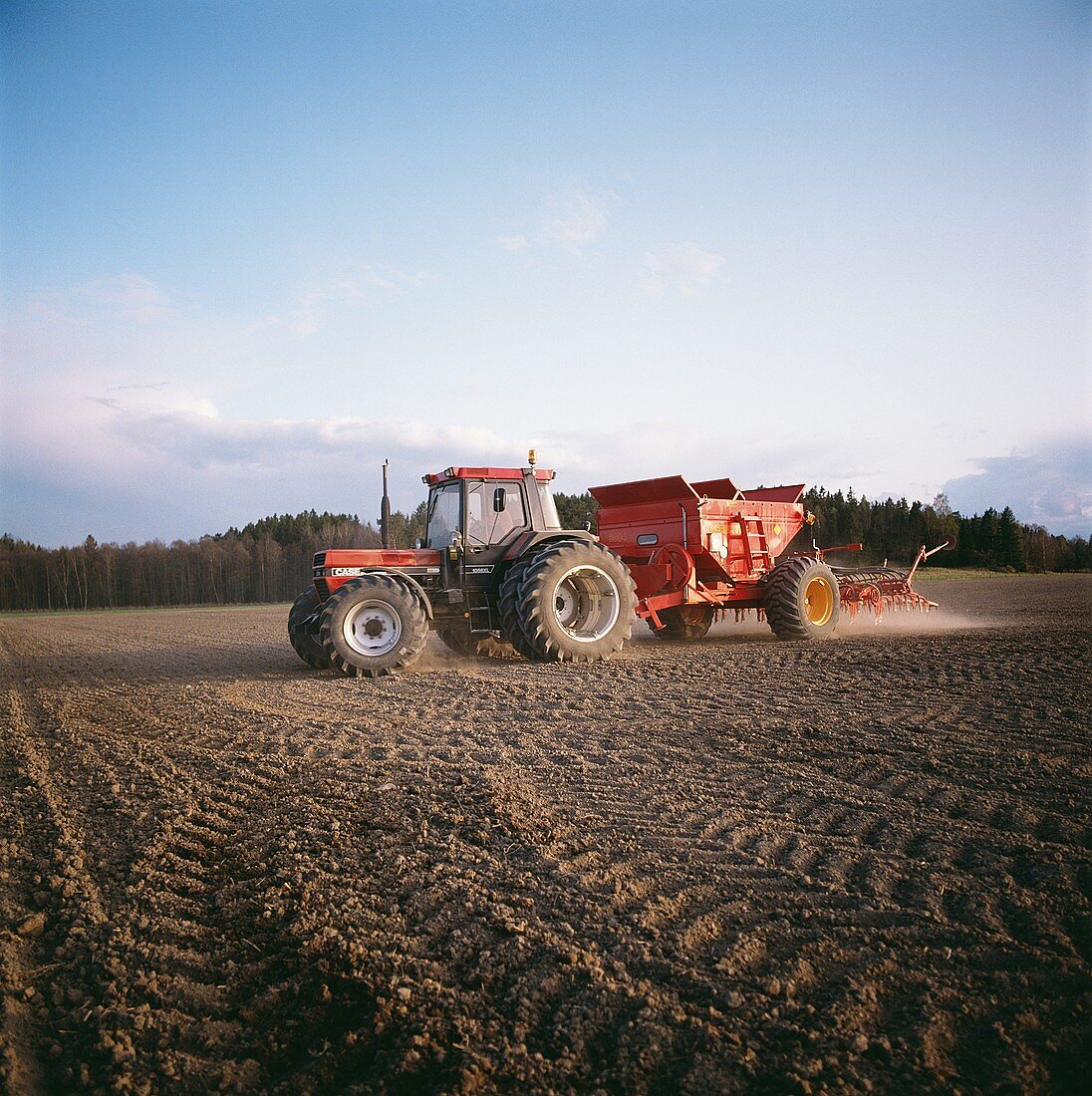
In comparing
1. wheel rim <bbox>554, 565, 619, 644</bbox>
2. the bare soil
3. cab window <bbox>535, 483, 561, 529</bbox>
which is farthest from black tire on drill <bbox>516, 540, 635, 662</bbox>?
the bare soil

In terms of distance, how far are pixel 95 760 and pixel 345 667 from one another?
3.39m

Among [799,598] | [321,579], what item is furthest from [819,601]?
[321,579]

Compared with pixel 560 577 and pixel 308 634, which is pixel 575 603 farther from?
pixel 308 634

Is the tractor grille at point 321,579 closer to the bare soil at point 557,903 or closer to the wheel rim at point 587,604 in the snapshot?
the wheel rim at point 587,604

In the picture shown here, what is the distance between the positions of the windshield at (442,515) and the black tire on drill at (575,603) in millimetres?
1227

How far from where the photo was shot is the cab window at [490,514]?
1000 centimetres

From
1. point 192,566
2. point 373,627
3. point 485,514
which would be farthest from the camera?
point 192,566

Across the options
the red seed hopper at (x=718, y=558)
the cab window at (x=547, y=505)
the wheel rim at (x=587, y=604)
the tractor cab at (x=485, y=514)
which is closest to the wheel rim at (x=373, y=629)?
the tractor cab at (x=485, y=514)

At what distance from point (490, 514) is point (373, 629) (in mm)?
2069

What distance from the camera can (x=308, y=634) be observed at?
10.3m

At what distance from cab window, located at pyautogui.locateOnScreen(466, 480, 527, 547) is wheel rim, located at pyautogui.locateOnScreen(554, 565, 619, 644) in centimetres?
98

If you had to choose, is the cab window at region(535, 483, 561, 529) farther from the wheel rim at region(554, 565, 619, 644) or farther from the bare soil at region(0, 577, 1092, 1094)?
the bare soil at region(0, 577, 1092, 1094)

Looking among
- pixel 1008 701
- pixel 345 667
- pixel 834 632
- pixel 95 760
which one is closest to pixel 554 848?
pixel 95 760

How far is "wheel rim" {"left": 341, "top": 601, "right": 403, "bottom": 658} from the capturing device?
Answer: 899 cm
